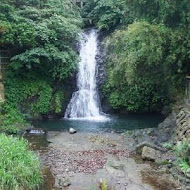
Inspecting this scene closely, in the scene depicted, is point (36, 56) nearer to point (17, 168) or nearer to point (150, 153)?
point (150, 153)

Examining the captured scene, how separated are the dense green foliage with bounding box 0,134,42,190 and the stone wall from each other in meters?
5.48

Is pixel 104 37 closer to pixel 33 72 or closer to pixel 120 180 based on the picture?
pixel 33 72

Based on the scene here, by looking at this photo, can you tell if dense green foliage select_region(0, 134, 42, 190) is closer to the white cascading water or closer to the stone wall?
the stone wall

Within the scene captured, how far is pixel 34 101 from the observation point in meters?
18.8

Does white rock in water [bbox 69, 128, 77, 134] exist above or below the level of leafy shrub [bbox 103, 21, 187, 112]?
below

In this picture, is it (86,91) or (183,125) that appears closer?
(183,125)

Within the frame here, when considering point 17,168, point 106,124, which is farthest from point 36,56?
point 17,168

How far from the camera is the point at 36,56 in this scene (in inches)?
699

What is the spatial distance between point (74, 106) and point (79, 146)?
652cm

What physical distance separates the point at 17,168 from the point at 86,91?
40.3 ft

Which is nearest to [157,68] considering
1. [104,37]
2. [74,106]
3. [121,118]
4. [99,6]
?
[121,118]

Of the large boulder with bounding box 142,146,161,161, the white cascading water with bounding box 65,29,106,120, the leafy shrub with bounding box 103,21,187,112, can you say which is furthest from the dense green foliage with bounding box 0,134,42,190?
the white cascading water with bounding box 65,29,106,120

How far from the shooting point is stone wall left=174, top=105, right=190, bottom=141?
12.1 metres

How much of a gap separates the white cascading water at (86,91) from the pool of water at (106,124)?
1096mm
